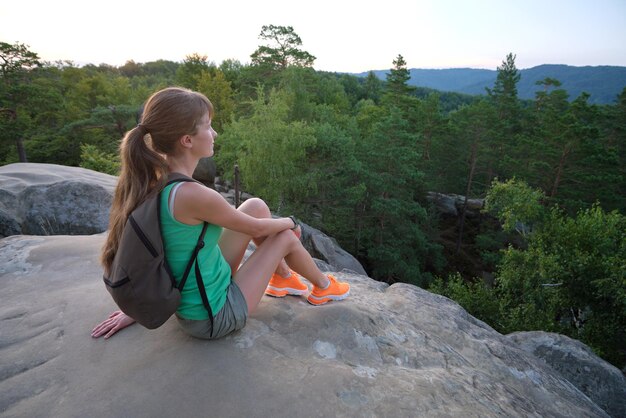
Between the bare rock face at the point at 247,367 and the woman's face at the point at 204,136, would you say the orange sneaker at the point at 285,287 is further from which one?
the woman's face at the point at 204,136

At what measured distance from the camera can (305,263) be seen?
3098 mm

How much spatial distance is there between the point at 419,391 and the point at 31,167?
882 centimetres

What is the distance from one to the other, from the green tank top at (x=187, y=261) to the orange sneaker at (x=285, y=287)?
2.94ft

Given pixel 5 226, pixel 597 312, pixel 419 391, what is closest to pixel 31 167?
pixel 5 226

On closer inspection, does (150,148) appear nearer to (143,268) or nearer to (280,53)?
(143,268)

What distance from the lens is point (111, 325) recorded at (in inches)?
106

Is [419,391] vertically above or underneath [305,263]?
underneath

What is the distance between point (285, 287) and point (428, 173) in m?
24.2

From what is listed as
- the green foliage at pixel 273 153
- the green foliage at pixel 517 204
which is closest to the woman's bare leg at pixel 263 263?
the green foliage at pixel 517 204

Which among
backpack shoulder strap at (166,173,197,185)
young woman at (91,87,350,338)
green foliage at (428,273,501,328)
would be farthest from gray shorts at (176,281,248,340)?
green foliage at (428,273,501,328)

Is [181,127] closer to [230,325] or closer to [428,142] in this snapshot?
[230,325]

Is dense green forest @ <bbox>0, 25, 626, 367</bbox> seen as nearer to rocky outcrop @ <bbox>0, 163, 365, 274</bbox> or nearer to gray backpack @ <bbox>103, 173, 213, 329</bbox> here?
rocky outcrop @ <bbox>0, 163, 365, 274</bbox>

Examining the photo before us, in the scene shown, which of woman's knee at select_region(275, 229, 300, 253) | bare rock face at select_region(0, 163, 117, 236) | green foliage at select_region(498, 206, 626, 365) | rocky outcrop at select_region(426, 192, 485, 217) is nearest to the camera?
woman's knee at select_region(275, 229, 300, 253)

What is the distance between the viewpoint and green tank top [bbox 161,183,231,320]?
2.12 m
